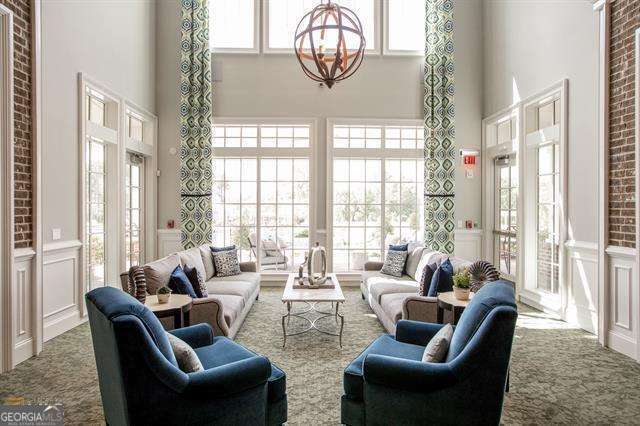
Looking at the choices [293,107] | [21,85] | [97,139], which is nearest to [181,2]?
[293,107]

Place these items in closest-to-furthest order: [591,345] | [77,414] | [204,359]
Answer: [204,359] → [77,414] → [591,345]

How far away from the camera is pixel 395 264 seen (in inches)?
218

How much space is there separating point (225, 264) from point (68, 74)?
9.60 ft

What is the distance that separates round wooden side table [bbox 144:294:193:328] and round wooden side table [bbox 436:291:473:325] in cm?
210

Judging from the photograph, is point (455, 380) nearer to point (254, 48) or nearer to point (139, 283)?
point (139, 283)

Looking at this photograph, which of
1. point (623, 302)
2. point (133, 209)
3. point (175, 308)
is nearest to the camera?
point (175, 308)

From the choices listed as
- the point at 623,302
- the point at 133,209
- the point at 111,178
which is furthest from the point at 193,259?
the point at 623,302

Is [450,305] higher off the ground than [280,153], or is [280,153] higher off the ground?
[280,153]

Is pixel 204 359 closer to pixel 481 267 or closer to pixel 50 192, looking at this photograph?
pixel 481 267

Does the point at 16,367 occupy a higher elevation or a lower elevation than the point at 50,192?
lower

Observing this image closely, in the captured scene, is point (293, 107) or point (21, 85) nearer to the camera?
point (21, 85)

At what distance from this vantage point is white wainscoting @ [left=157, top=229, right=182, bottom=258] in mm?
7004

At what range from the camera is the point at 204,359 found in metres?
2.46

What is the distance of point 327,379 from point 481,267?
5.31 feet
